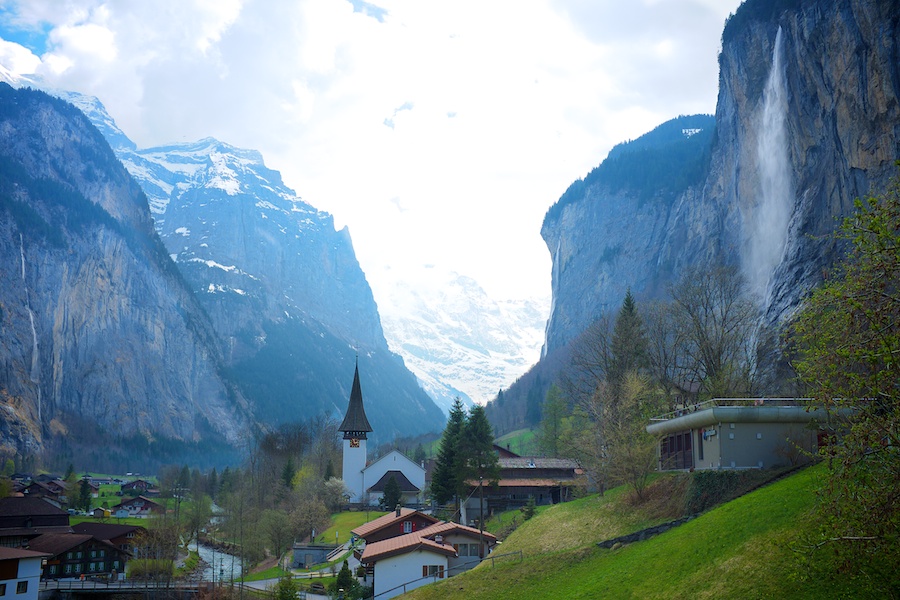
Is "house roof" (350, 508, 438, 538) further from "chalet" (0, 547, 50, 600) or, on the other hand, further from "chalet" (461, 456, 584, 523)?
"chalet" (0, 547, 50, 600)

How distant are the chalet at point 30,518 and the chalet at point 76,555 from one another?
3599 mm

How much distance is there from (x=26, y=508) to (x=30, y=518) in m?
1.44

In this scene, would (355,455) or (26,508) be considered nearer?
(26,508)

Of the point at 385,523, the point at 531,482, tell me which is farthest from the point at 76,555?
the point at 531,482

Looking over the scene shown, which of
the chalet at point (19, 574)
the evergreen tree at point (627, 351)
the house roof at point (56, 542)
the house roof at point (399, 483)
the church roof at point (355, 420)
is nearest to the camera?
the chalet at point (19, 574)

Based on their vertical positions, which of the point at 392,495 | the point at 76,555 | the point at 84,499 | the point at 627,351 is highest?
the point at 627,351

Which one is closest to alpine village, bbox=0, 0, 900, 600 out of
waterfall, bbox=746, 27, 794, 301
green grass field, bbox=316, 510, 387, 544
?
green grass field, bbox=316, 510, 387, 544

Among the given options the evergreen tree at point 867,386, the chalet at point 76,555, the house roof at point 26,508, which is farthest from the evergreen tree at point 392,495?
the evergreen tree at point 867,386

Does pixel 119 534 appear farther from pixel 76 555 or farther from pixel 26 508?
pixel 26 508

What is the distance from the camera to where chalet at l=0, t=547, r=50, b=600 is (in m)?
62.7

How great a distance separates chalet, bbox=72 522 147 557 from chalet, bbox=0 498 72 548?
3.20 metres

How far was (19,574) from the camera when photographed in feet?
210

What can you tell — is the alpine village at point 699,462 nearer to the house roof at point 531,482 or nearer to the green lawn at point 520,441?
the house roof at point 531,482

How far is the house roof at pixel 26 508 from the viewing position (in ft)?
298
